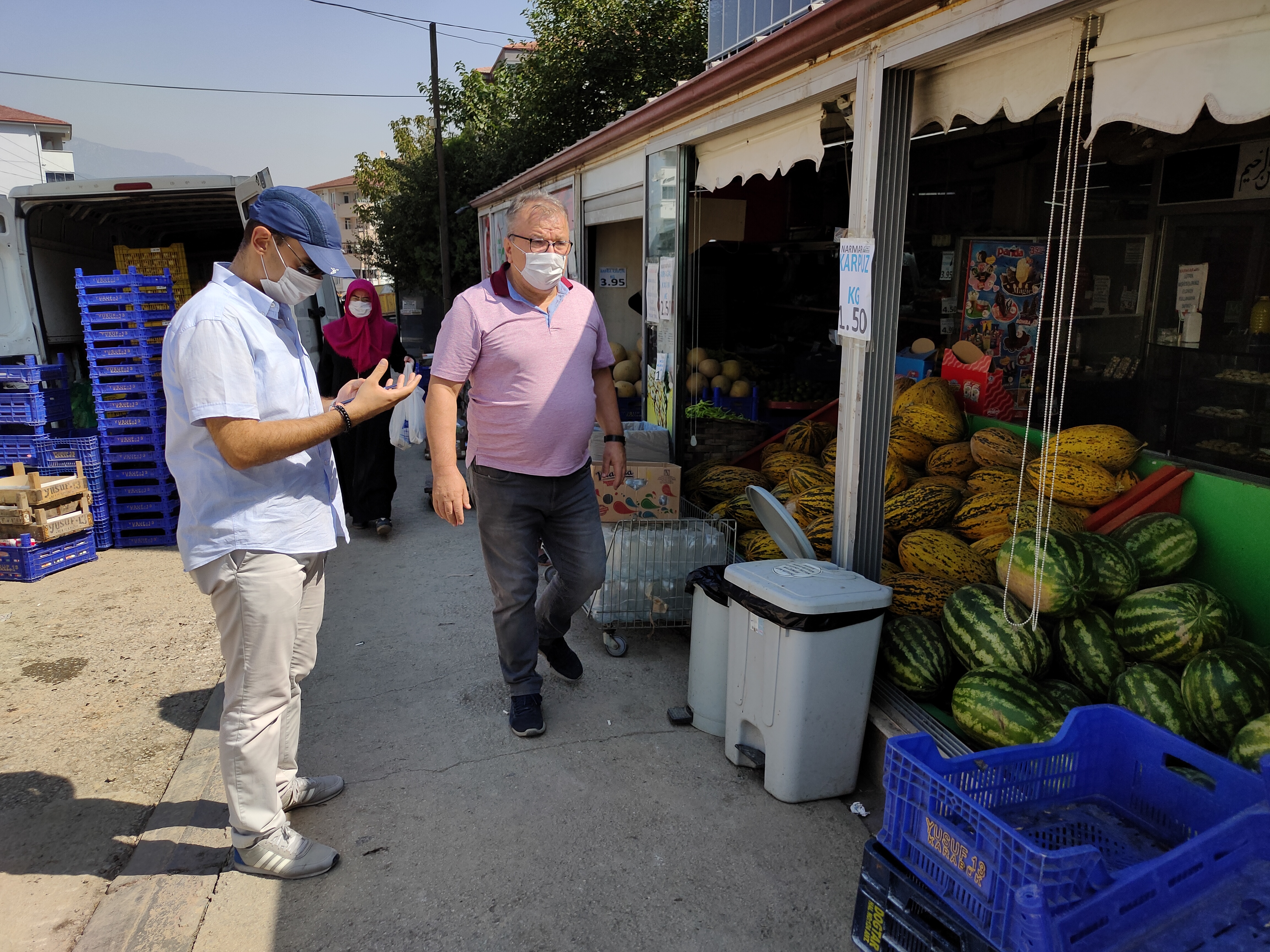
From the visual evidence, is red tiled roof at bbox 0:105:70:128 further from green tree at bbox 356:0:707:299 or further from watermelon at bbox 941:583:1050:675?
watermelon at bbox 941:583:1050:675

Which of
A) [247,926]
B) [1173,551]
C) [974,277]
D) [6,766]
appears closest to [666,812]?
[247,926]

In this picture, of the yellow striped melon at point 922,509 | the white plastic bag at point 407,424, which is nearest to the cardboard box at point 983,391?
the yellow striped melon at point 922,509

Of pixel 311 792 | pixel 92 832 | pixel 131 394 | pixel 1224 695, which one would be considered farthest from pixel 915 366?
pixel 131 394

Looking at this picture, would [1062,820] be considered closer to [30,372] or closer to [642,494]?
[642,494]

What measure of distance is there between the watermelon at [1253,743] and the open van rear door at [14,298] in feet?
26.3

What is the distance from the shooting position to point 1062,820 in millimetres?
2262

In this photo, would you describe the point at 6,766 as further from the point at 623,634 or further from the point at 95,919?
the point at 623,634

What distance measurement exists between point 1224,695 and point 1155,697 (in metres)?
0.22

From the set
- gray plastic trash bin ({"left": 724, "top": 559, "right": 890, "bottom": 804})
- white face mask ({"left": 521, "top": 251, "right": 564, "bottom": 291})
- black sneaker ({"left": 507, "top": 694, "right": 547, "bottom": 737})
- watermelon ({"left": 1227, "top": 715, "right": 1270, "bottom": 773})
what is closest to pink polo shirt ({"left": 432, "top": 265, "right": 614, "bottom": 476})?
white face mask ({"left": 521, "top": 251, "right": 564, "bottom": 291})

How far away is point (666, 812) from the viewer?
3240mm

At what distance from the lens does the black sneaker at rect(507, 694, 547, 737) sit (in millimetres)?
3740

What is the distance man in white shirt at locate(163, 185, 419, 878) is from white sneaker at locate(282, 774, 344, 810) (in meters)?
0.28

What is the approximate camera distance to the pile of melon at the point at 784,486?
4602mm

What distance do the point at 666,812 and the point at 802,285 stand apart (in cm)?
709
